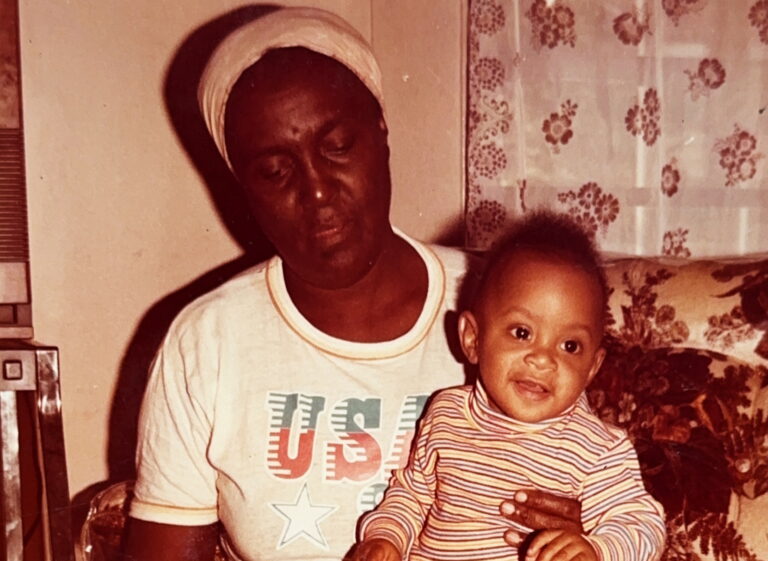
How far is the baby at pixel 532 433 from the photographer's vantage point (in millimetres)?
1290

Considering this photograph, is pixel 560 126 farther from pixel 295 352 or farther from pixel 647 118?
pixel 295 352

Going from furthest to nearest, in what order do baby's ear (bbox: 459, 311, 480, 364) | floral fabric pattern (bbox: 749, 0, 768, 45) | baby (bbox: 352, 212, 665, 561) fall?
floral fabric pattern (bbox: 749, 0, 768, 45) < baby's ear (bbox: 459, 311, 480, 364) < baby (bbox: 352, 212, 665, 561)

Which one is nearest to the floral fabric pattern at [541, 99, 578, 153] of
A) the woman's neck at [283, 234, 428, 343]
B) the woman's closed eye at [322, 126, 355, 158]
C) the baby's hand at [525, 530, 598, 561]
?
the woman's neck at [283, 234, 428, 343]

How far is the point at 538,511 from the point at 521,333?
0.24m

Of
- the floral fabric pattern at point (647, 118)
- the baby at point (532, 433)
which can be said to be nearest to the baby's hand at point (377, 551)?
the baby at point (532, 433)

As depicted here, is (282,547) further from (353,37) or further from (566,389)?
(353,37)

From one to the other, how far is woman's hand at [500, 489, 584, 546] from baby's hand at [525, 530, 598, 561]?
0.08m

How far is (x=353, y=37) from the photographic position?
1.57 m

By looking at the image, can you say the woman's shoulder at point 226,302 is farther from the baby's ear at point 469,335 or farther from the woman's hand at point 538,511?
the woman's hand at point 538,511

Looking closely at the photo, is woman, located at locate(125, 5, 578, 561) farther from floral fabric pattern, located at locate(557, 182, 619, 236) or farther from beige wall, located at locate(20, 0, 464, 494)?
beige wall, located at locate(20, 0, 464, 494)

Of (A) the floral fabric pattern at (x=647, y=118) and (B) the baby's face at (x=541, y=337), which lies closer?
(B) the baby's face at (x=541, y=337)

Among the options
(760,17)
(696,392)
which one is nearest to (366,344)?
(696,392)

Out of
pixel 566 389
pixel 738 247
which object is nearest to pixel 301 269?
pixel 566 389

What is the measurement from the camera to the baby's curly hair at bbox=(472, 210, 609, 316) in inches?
52.4
